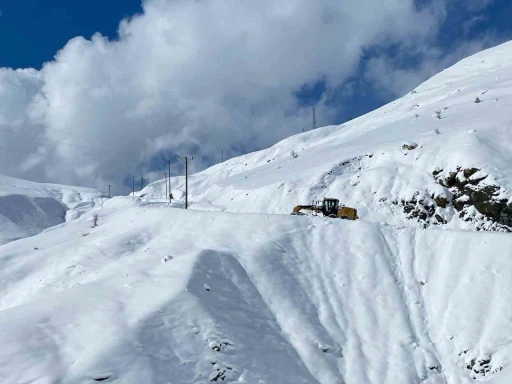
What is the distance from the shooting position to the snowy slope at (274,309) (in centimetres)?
1149

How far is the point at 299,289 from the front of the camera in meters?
17.2

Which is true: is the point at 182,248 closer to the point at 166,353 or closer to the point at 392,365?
the point at 166,353

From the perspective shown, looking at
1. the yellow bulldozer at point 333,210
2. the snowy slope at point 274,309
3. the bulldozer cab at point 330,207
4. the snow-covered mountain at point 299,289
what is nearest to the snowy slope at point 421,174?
the snow-covered mountain at point 299,289

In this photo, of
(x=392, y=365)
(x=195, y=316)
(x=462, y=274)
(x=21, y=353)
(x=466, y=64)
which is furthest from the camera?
(x=466, y=64)

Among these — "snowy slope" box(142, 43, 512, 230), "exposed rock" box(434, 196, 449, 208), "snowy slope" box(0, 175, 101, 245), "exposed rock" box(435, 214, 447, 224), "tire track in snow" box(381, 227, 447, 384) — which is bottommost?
"tire track in snow" box(381, 227, 447, 384)

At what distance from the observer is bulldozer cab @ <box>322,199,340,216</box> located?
25.5m

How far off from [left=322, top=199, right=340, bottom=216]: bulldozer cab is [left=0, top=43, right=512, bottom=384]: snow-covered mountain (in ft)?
7.34

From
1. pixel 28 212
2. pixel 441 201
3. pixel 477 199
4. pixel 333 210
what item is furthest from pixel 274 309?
pixel 28 212

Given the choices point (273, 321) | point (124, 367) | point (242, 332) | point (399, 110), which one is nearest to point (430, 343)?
point (273, 321)

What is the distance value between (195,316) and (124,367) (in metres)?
3.08

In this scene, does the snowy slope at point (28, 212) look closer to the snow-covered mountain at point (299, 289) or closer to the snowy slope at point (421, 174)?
the snowy slope at point (421, 174)

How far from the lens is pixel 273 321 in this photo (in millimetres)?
15242

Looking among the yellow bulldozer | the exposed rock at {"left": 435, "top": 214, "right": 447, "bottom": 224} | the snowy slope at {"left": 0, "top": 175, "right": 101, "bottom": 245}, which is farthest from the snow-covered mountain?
the snowy slope at {"left": 0, "top": 175, "right": 101, "bottom": 245}

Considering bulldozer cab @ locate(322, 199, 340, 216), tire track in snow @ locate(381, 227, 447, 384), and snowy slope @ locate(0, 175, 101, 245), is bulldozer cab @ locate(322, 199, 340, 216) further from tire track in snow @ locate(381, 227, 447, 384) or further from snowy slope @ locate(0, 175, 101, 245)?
snowy slope @ locate(0, 175, 101, 245)
